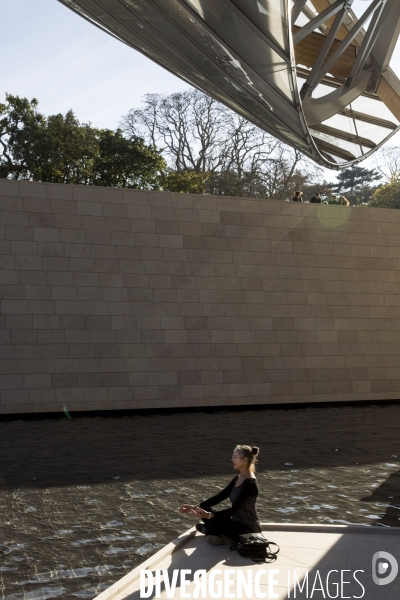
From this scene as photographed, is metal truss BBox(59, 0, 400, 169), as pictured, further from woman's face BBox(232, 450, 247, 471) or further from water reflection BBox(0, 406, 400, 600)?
woman's face BBox(232, 450, 247, 471)

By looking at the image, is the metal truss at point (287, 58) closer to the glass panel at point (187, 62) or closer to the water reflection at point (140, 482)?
the glass panel at point (187, 62)

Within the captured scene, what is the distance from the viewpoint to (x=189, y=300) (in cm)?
1791

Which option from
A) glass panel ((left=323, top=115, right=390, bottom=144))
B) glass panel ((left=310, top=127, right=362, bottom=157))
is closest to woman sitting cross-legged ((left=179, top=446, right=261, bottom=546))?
glass panel ((left=310, top=127, right=362, bottom=157))

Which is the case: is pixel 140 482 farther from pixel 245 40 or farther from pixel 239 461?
pixel 245 40

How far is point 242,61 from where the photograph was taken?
11594 millimetres

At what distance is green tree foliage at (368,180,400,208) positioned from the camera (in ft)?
153

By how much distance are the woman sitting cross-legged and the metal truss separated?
7317 mm

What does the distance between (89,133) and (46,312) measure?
20.6 metres

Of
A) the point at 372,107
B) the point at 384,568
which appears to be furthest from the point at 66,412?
the point at 384,568

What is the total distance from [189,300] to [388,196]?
32.8 meters

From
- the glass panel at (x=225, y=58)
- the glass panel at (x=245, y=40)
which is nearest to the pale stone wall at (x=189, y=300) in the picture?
the glass panel at (x=225, y=58)

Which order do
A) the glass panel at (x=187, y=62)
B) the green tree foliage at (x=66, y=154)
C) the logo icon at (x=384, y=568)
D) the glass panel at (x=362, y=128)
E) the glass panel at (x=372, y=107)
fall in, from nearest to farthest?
the logo icon at (x=384, y=568), the glass panel at (x=187, y=62), the glass panel at (x=362, y=128), the glass panel at (x=372, y=107), the green tree foliage at (x=66, y=154)

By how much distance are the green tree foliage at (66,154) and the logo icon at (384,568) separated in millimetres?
29397

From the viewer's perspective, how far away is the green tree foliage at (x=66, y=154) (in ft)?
111
